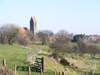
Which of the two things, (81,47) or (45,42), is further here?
(45,42)

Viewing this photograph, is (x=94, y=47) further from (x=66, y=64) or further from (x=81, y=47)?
(x=66, y=64)

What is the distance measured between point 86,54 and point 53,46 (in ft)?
43.7

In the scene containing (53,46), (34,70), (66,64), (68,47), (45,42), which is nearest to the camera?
(34,70)

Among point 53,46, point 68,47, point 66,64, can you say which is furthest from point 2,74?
point 68,47

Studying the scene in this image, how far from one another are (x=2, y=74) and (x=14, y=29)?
44.4 metres

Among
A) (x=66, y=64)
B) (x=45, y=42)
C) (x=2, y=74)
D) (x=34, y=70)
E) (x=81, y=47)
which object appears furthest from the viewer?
(x=45, y=42)

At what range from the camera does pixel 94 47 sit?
184 ft

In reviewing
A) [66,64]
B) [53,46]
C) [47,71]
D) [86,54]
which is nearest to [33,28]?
[86,54]

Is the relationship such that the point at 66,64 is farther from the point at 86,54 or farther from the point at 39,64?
the point at 86,54

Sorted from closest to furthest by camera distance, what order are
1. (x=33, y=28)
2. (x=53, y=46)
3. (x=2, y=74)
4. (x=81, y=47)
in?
1. (x=2, y=74)
2. (x=53, y=46)
3. (x=81, y=47)
4. (x=33, y=28)

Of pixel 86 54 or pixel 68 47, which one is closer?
pixel 68 47

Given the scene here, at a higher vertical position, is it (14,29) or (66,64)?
(14,29)

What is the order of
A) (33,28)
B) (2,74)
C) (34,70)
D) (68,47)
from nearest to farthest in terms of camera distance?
1. (2,74)
2. (34,70)
3. (68,47)
4. (33,28)

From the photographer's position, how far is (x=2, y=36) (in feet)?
173
